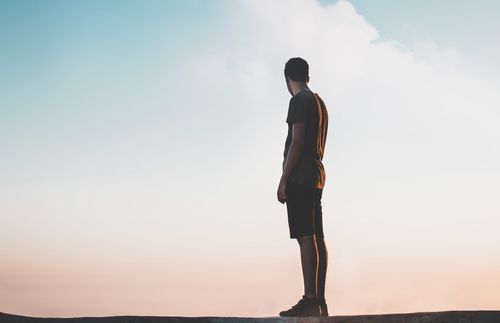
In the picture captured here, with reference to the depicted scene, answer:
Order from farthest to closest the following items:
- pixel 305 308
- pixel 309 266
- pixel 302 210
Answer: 1. pixel 302 210
2. pixel 309 266
3. pixel 305 308

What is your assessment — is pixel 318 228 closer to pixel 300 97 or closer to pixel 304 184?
pixel 304 184

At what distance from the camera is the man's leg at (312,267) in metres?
5.07

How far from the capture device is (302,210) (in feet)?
17.1

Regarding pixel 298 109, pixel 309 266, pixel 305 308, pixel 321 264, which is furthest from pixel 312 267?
pixel 298 109

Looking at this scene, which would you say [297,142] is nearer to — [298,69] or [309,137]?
[309,137]

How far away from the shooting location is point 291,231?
5.24m

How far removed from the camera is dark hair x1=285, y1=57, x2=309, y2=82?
5.59 meters

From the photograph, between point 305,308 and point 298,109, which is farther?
point 298,109

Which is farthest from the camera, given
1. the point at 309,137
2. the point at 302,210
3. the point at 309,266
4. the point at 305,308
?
the point at 309,137

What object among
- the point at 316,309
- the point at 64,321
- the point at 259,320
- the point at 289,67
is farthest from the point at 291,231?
the point at 64,321

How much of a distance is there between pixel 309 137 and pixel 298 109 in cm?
30

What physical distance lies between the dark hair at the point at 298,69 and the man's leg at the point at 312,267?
1.60 metres

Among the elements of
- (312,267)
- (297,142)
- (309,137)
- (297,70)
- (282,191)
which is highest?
(297,70)

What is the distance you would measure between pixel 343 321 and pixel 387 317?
1.07 feet
